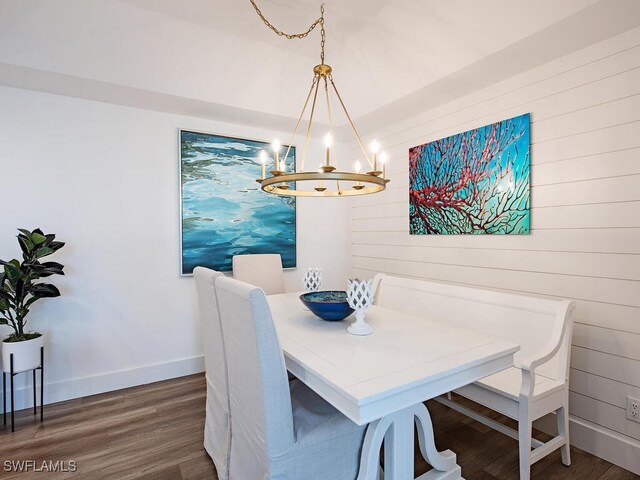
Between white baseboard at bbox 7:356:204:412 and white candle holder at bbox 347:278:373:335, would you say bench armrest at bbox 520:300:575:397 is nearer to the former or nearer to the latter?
white candle holder at bbox 347:278:373:335

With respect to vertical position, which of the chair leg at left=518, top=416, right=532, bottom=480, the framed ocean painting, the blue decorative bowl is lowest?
the chair leg at left=518, top=416, right=532, bottom=480

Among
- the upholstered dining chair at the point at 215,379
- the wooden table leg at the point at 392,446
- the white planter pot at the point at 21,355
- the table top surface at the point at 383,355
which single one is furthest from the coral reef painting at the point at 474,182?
the white planter pot at the point at 21,355

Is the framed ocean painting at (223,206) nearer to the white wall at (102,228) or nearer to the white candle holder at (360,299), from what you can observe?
the white wall at (102,228)

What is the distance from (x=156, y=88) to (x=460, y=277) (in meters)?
2.76

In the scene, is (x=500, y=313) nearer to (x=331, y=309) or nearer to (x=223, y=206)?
(x=331, y=309)

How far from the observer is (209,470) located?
5.96 feet

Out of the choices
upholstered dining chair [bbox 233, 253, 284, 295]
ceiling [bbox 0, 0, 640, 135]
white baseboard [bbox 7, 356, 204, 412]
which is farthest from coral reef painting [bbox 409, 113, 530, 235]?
white baseboard [bbox 7, 356, 204, 412]

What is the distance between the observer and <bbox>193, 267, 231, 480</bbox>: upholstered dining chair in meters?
1.64

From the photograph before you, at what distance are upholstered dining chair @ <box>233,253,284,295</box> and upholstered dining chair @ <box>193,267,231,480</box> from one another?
47.9 inches

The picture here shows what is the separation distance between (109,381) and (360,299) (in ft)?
7.78

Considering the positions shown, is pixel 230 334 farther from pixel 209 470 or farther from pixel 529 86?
pixel 529 86

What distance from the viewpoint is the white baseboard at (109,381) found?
2.49 metres

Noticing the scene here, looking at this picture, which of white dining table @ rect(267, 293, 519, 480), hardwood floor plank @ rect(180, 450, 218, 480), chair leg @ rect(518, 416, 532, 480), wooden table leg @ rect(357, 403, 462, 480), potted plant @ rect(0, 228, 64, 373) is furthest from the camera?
potted plant @ rect(0, 228, 64, 373)

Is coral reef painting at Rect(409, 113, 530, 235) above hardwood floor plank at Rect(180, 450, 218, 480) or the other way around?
above
